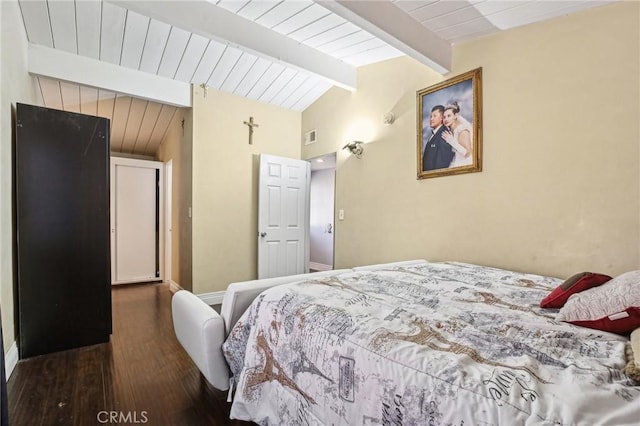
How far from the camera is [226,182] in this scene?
160 inches

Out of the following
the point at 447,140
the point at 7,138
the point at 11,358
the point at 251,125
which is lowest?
the point at 11,358

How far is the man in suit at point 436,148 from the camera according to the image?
9.30 ft

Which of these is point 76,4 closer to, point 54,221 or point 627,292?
point 54,221

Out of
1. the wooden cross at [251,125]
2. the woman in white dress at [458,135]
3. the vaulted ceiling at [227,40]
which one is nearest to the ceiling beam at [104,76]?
the vaulted ceiling at [227,40]

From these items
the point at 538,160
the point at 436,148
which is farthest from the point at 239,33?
the point at 538,160

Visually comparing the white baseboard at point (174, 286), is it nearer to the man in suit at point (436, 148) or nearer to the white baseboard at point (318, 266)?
the white baseboard at point (318, 266)

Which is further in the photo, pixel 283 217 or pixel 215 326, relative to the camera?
pixel 283 217

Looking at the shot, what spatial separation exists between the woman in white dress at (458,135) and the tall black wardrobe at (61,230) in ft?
9.79

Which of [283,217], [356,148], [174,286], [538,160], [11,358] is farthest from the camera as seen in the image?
[174,286]

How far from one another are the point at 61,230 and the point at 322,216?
4518 millimetres

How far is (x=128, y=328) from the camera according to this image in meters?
2.96

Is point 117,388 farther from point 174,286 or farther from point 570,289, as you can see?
point 174,286

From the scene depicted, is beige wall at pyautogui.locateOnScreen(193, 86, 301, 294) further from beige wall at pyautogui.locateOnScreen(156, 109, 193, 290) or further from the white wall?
the white wall

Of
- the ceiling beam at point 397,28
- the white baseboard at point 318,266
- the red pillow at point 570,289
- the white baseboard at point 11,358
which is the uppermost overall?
the ceiling beam at point 397,28
